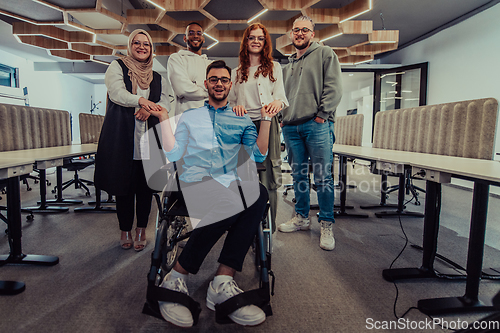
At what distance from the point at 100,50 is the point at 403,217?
6925 millimetres

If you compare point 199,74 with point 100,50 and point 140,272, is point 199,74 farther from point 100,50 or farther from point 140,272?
point 100,50

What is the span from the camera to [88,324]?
1175mm

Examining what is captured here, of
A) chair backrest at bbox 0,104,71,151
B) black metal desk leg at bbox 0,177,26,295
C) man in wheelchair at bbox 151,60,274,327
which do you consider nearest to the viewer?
man in wheelchair at bbox 151,60,274,327

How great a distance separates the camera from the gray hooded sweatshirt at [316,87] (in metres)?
1.96

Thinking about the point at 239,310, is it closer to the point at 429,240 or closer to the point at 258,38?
the point at 429,240

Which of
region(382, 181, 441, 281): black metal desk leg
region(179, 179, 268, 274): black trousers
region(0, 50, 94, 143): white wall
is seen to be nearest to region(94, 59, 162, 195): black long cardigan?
region(179, 179, 268, 274): black trousers

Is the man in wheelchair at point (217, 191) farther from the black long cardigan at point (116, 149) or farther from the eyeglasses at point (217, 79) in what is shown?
the black long cardigan at point (116, 149)

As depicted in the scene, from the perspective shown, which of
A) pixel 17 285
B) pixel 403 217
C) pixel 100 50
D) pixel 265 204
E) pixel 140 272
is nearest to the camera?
pixel 265 204

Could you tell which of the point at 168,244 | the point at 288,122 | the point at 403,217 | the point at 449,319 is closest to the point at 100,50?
the point at 288,122

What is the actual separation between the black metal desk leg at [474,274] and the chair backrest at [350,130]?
210cm

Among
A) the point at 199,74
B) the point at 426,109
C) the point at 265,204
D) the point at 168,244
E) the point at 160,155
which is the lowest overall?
the point at 168,244

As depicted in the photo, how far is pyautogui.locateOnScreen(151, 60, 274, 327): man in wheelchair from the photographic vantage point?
1165 mm

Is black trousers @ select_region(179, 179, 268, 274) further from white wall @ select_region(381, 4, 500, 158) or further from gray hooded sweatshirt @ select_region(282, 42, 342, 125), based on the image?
white wall @ select_region(381, 4, 500, 158)

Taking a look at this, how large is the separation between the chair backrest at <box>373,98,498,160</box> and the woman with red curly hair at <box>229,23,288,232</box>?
1.29m
